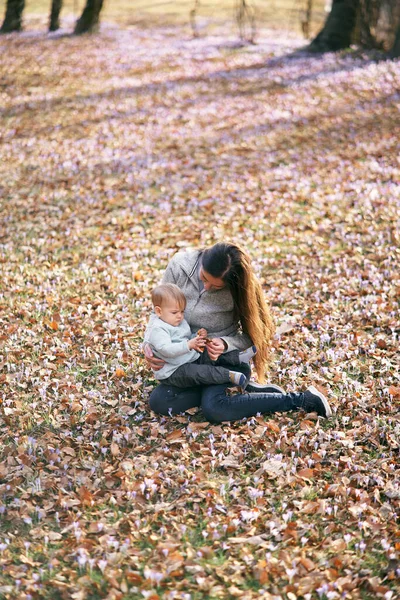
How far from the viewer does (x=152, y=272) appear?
982cm

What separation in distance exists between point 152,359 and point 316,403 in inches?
65.7

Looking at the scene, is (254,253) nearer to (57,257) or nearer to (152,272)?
(152,272)

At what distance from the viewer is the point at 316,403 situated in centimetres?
634

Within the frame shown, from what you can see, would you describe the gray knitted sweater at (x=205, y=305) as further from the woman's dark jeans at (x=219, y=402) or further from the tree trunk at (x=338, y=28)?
the tree trunk at (x=338, y=28)

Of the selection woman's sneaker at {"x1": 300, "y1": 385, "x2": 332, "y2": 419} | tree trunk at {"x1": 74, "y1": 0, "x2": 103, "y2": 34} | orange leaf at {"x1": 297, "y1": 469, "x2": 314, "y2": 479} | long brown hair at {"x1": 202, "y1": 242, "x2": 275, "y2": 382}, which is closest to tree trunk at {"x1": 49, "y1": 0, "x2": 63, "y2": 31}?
tree trunk at {"x1": 74, "y1": 0, "x2": 103, "y2": 34}

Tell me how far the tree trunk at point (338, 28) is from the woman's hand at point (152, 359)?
69.6 ft

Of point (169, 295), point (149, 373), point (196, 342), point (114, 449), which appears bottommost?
point (149, 373)

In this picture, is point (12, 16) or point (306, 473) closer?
point (306, 473)

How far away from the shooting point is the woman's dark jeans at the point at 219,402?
20.5 ft

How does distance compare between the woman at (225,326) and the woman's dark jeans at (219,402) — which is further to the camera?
the woman's dark jeans at (219,402)

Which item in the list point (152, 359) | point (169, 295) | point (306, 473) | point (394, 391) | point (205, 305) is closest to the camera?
point (306, 473)

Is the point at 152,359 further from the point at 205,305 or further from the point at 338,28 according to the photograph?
the point at 338,28

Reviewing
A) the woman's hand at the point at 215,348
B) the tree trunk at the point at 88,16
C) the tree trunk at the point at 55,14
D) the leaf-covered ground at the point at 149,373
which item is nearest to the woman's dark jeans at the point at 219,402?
the leaf-covered ground at the point at 149,373

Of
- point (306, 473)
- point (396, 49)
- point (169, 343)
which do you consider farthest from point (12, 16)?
point (306, 473)
